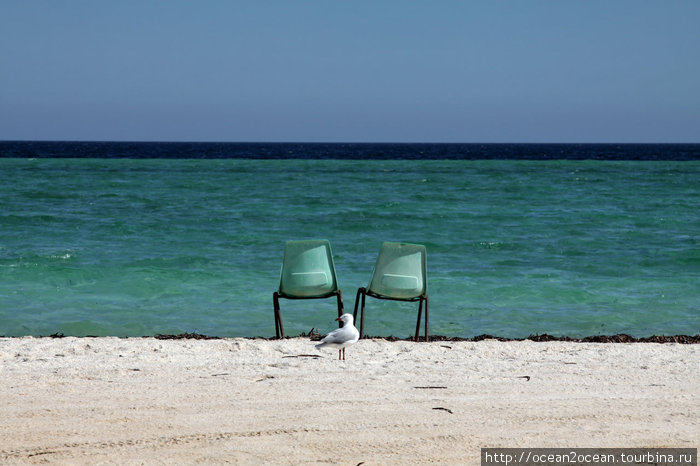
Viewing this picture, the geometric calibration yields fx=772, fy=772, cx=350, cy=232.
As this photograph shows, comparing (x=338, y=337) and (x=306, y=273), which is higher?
(x=306, y=273)

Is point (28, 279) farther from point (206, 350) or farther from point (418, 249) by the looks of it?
point (418, 249)

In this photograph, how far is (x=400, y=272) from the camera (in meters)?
6.11

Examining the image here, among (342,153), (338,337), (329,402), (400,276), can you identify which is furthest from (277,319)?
(342,153)

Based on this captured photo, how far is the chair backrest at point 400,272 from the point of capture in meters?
6.05

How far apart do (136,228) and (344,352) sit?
32.7ft

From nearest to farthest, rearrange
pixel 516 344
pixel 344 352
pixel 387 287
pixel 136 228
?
pixel 344 352 → pixel 516 344 → pixel 387 287 → pixel 136 228

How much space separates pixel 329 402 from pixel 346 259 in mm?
7279

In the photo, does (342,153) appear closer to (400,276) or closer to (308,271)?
(308,271)

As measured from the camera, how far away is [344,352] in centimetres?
523

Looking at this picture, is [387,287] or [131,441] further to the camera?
[387,287]

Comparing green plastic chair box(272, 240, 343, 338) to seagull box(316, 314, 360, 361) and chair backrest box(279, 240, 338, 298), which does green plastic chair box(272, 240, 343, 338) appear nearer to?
chair backrest box(279, 240, 338, 298)

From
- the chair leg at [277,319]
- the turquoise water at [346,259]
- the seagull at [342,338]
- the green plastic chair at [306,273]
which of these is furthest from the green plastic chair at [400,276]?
the seagull at [342,338]

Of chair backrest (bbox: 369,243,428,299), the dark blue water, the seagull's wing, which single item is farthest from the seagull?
the dark blue water

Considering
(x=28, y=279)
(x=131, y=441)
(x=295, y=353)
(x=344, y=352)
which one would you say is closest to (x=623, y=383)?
(x=344, y=352)
